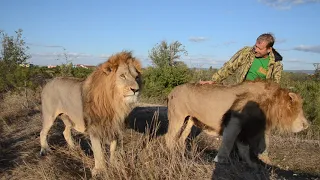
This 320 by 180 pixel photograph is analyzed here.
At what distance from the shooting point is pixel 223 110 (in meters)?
4.76

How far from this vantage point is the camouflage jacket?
5.15m

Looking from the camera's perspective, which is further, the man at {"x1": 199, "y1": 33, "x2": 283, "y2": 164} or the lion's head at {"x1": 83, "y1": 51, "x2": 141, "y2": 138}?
the man at {"x1": 199, "y1": 33, "x2": 283, "y2": 164}

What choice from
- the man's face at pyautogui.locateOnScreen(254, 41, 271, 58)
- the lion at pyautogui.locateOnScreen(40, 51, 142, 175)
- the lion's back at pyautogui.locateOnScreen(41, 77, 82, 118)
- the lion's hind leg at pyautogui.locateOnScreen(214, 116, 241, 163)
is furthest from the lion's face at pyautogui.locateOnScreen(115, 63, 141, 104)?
the man's face at pyautogui.locateOnScreen(254, 41, 271, 58)

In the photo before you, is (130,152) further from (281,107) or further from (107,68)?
(281,107)

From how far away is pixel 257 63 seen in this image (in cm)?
524

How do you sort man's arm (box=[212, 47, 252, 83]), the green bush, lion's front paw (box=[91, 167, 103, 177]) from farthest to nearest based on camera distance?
the green bush < man's arm (box=[212, 47, 252, 83]) < lion's front paw (box=[91, 167, 103, 177])

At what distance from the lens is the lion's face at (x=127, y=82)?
4062 millimetres

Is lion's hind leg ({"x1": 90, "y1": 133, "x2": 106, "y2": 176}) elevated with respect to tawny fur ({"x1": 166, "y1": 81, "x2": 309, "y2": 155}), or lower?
lower

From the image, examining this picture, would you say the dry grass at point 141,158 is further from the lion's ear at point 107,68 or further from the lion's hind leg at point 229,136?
the lion's ear at point 107,68

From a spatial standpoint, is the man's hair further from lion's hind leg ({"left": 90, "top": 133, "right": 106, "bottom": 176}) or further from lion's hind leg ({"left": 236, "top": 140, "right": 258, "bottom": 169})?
lion's hind leg ({"left": 90, "top": 133, "right": 106, "bottom": 176})

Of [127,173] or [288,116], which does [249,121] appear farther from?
[127,173]

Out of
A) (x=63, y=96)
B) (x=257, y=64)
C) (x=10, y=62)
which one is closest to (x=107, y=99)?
(x=63, y=96)

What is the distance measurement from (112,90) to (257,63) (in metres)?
2.35

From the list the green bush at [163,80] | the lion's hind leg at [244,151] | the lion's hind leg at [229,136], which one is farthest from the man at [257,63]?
the green bush at [163,80]
